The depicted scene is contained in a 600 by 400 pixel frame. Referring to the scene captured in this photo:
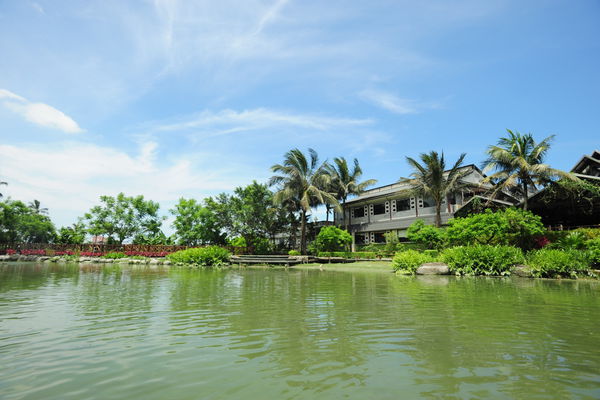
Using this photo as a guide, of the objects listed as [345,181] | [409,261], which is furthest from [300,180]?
[409,261]

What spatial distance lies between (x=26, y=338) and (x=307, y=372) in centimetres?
430

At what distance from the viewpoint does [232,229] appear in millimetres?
36781

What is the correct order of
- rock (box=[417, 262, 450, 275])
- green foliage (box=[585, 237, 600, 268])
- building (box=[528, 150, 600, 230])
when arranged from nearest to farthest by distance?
green foliage (box=[585, 237, 600, 268]) < rock (box=[417, 262, 450, 275]) < building (box=[528, 150, 600, 230])

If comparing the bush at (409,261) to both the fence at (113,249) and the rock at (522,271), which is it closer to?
the rock at (522,271)

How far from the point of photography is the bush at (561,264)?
14.8 meters

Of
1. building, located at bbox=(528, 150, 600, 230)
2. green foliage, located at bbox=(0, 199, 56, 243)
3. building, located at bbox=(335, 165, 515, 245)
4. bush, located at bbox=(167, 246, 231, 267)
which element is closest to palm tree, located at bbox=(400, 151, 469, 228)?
building, located at bbox=(335, 165, 515, 245)

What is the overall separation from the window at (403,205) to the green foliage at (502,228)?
36.3ft

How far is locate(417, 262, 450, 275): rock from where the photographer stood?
17.6 m

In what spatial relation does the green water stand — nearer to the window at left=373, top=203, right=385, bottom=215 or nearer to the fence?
the window at left=373, top=203, right=385, bottom=215

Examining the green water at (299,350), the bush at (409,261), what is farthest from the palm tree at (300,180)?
the green water at (299,350)

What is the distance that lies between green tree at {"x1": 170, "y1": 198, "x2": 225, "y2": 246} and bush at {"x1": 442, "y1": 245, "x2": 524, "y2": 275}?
1016 inches

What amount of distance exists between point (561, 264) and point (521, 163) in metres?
8.07

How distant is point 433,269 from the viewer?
17766mm

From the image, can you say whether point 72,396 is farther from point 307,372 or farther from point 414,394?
point 414,394
